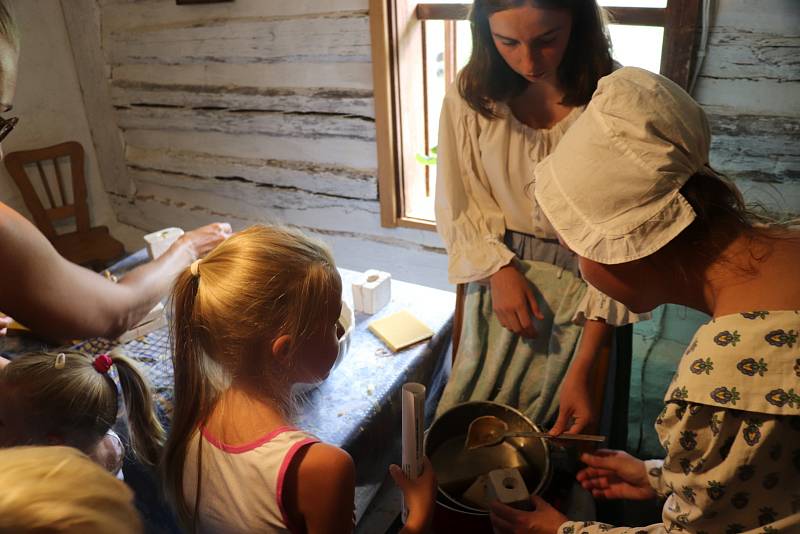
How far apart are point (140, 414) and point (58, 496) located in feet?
2.20

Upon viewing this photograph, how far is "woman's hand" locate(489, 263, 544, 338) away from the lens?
4.55 feet

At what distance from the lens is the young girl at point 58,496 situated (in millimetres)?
497

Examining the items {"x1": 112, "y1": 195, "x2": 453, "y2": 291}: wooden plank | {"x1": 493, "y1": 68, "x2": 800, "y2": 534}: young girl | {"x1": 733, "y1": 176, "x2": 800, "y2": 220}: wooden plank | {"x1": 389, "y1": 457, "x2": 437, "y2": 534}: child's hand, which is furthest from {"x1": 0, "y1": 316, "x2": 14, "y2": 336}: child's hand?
{"x1": 733, "y1": 176, "x2": 800, "y2": 220}: wooden plank

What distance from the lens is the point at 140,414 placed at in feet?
3.78

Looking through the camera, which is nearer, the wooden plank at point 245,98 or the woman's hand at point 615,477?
the woman's hand at point 615,477

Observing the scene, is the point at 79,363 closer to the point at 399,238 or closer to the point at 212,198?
the point at 399,238

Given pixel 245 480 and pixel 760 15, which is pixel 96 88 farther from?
pixel 760 15

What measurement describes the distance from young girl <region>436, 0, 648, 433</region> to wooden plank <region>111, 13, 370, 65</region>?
103cm

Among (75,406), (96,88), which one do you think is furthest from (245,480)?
(96,88)

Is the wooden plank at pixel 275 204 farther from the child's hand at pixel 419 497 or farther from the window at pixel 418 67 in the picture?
the child's hand at pixel 419 497

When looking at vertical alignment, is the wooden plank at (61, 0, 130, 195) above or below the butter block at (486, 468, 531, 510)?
above

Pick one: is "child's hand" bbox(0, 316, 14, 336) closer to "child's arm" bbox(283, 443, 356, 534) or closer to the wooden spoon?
"child's arm" bbox(283, 443, 356, 534)

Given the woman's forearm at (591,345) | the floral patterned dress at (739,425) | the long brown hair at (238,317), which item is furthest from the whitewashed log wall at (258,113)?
the floral patterned dress at (739,425)

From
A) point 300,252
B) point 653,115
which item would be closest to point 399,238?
point 300,252
